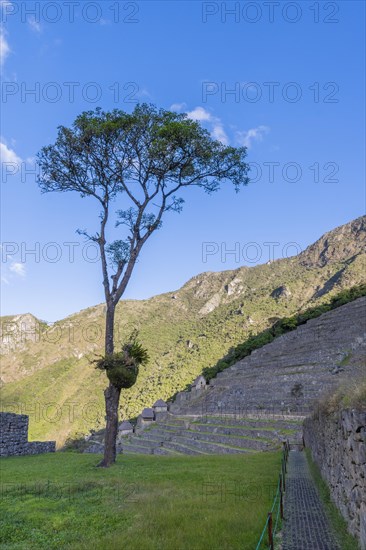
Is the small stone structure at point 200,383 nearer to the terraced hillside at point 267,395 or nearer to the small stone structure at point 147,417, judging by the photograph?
the terraced hillside at point 267,395

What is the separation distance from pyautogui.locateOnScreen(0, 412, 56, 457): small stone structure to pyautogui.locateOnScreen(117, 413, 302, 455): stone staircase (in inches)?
335

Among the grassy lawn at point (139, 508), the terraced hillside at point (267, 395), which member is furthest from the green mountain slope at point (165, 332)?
the grassy lawn at point (139, 508)

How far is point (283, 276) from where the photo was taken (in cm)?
12088

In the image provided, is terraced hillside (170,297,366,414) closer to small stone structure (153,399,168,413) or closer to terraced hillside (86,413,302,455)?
terraced hillside (86,413,302,455)

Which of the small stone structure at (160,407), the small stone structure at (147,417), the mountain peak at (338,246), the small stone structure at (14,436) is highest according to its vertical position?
the mountain peak at (338,246)

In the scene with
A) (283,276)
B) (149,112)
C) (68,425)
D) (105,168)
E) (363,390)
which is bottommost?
(68,425)

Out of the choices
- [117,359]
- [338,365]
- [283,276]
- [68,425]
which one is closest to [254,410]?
[338,365]

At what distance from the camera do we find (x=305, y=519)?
7.55m

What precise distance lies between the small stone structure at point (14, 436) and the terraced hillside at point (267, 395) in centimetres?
855

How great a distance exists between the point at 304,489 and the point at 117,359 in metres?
7.91

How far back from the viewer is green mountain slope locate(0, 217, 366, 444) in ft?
233

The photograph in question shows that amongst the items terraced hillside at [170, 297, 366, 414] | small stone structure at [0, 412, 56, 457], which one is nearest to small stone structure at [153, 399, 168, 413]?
terraced hillside at [170, 297, 366, 414]

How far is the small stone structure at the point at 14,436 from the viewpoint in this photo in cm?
2122

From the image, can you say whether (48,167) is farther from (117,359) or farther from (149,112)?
(117,359)
